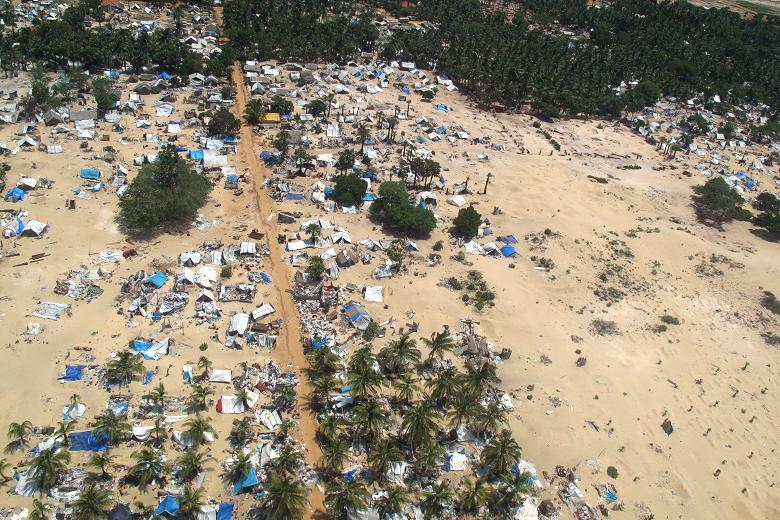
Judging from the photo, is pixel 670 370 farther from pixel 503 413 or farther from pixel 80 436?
pixel 80 436

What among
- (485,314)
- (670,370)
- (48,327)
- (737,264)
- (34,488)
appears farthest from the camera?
(737,264)

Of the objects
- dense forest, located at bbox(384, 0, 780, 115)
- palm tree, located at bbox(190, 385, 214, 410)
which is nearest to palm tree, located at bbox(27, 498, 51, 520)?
palm tree, located at bbox(190, 385, 214, 410)

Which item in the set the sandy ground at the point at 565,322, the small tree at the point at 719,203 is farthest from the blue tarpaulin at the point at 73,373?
the small tree at the point at 719,203

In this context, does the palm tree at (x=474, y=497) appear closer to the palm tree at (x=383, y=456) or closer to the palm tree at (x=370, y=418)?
the palm tree at (x=383, y=456)

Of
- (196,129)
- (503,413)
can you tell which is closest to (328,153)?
(196,129)

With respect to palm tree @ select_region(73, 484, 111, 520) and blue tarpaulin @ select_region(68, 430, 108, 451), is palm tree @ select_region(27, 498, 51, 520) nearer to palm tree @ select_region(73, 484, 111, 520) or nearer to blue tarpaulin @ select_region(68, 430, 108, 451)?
palm tree @ select_region(73, 484, 111, 520)

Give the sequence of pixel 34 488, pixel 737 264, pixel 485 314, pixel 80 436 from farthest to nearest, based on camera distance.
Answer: pixel 737 264 → pixel 485 314 → pixel 80 436 → pixel 34 488
